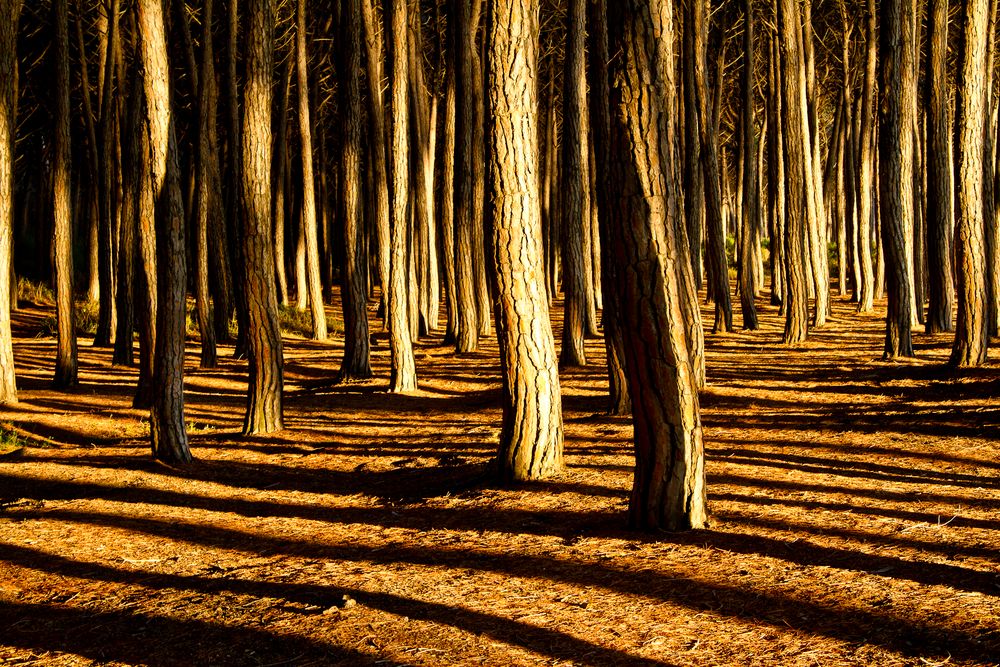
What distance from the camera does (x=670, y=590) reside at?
535 cm

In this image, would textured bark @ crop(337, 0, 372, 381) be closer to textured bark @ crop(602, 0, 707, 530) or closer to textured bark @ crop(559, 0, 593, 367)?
textured bark @ crop(559, 0, 593, 367)

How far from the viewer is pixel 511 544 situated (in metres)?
6.51

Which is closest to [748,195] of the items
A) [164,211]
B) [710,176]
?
[710,176]

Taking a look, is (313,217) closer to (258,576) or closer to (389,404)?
(389,404)

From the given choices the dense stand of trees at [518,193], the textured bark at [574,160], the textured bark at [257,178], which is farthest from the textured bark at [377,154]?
the textured bark at [257,178]

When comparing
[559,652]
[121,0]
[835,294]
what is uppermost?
[121,0]

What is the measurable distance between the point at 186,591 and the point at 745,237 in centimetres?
1806

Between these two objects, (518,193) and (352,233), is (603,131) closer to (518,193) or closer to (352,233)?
(518,193)

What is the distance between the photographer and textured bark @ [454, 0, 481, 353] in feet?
58.6

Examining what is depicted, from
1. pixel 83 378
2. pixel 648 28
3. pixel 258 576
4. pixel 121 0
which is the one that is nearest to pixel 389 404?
pixel 83 378

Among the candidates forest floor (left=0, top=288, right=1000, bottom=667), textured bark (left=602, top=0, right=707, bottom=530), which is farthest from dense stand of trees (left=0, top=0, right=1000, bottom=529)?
forest floor (left=0, top=288, right=1000, bottom=667)

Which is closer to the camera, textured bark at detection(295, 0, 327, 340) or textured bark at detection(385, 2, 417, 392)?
textured bark at detection(385, 2, 417, 392)

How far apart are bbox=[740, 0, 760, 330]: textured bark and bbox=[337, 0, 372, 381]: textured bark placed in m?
8.80

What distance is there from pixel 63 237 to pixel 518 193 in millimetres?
10250
